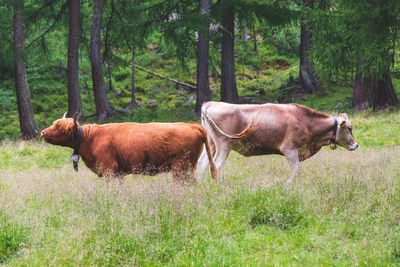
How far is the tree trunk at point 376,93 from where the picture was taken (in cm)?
1477

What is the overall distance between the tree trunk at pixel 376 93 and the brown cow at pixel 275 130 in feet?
25.8

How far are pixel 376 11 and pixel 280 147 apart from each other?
17.9 feet

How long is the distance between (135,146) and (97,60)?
12.0 metres

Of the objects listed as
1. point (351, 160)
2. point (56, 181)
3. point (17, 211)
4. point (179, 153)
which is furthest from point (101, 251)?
point (351, 160)

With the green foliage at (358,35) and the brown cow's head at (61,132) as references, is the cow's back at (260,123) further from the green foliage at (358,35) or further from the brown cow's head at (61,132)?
Result: the green foliage at (358,35)

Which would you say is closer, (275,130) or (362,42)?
(275,130)

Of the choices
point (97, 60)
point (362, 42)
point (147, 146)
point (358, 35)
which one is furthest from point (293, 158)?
point (97, 60)

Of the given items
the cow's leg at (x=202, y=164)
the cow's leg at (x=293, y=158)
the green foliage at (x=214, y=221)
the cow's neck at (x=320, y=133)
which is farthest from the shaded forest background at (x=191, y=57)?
the green foliage at (x=214, y=221)

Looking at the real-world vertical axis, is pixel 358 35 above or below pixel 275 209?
above

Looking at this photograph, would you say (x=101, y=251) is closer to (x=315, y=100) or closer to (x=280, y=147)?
(x=280, y=147)

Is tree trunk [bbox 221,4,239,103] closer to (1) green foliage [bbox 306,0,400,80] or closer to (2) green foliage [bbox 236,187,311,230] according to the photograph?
(1) green foliage [bbox 306,0,400,80]

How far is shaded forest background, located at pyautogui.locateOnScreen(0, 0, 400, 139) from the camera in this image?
13.7 m

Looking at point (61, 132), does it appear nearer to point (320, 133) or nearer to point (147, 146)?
point (147, 146)

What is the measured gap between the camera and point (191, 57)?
19953 mm
